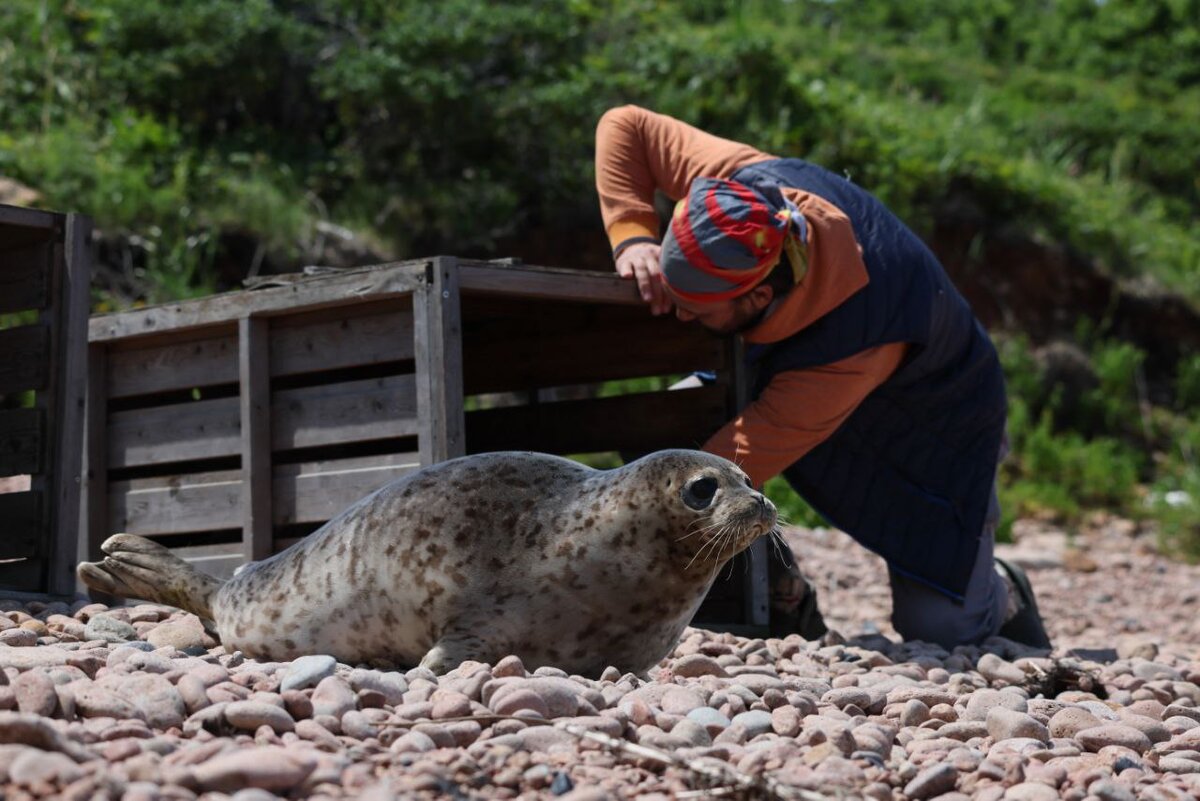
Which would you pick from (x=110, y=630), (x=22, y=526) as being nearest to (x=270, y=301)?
(x=22, y=526)

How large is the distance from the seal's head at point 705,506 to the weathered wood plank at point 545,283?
1.37 metres

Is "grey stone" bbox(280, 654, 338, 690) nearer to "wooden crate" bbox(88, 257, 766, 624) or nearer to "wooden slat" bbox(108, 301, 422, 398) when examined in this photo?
"wooden crate" bbox(88, 257, 766, 624)

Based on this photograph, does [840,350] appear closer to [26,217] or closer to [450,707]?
[450,707]

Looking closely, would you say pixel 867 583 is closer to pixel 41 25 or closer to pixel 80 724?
pixel 80 724

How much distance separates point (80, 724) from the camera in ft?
7.68

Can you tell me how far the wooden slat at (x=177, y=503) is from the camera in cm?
500

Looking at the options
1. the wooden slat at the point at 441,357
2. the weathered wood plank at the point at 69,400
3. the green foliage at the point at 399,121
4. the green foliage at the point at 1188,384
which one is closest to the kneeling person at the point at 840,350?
the wooden slat at the point at 441,357

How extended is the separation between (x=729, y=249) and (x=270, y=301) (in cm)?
150

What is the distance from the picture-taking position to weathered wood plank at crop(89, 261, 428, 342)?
436cm

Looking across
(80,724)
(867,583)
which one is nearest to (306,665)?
(80,724)

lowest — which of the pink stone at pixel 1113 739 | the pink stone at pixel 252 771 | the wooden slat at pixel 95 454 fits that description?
the pink stone at pixel 1113 739

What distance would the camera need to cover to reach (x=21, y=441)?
179 inches

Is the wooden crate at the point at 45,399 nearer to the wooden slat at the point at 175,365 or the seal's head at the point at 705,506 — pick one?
the wooden slat at the point at 175,365

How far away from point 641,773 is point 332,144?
914 cm
